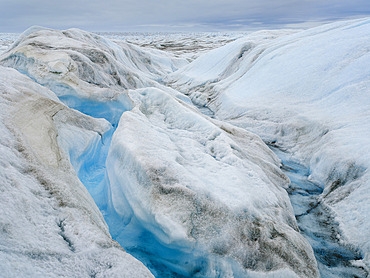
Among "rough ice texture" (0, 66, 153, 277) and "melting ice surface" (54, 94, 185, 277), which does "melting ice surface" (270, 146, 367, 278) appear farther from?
"rough ice texture" (0, 66, 153, 277)

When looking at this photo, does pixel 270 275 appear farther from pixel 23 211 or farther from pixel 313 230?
pixel 23 211

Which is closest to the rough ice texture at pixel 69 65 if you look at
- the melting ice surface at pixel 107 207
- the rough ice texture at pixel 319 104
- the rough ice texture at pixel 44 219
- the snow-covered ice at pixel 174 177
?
the snow-covered ice at pixel 174 177

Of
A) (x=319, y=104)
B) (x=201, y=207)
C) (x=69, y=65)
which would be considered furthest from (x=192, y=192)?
(x=69, y=65)

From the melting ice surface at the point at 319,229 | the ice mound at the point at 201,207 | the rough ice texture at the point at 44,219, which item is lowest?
the melting ice surface at the point at 319,229

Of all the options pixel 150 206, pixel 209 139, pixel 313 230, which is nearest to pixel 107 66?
pixel 209 139

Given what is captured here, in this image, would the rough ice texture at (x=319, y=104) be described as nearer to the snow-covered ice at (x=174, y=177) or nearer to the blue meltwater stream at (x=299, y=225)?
the snow-covered ice at (x=174, y=177)
